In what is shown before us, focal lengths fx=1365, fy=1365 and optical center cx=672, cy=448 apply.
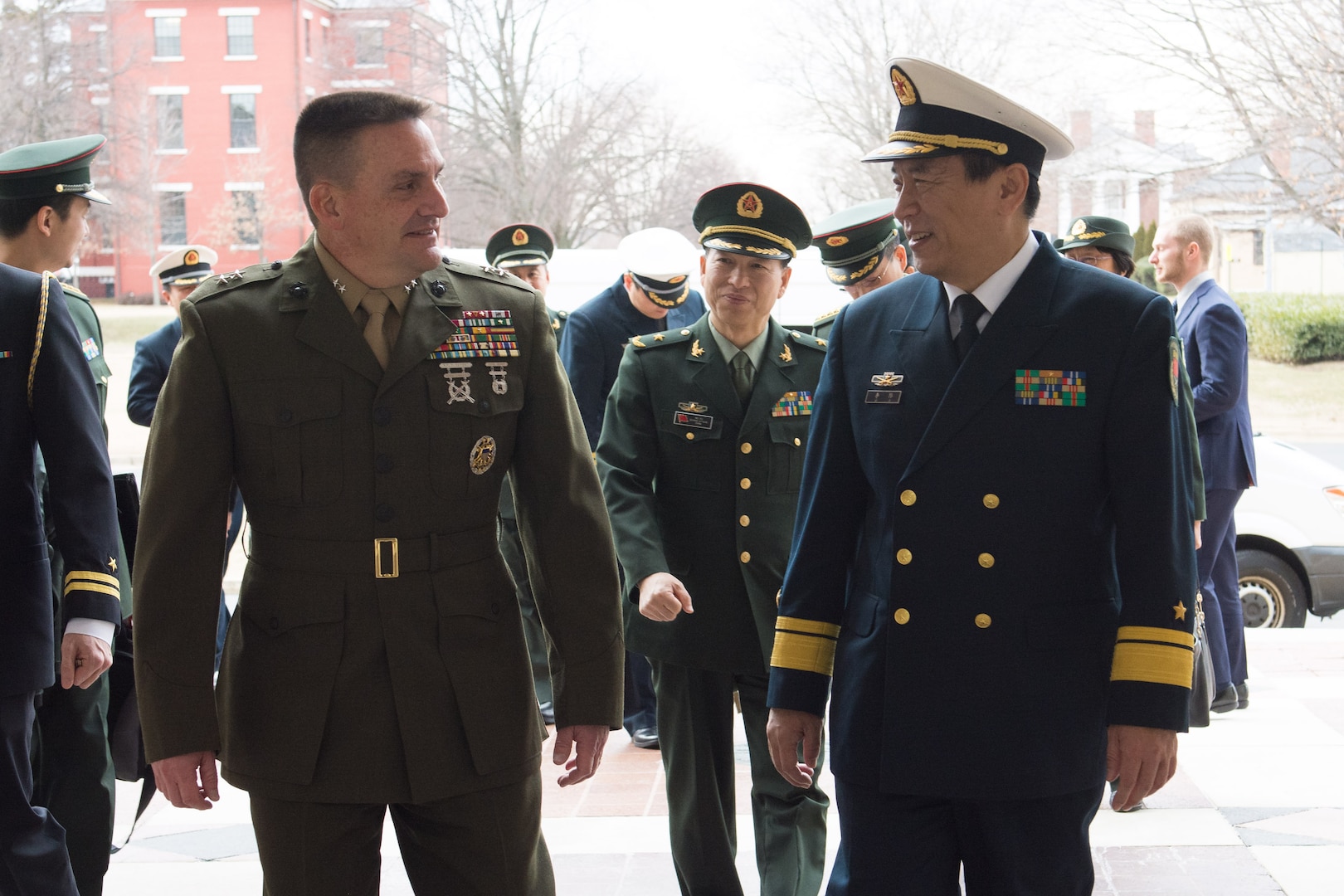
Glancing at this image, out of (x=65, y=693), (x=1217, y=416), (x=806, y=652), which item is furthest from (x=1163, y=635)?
(x=1217, y=416)

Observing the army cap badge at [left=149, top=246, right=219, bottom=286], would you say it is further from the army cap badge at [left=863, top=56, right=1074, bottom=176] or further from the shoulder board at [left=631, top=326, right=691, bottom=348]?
the army cap badge at [left=863, top=56, right=1074, bottom=176]

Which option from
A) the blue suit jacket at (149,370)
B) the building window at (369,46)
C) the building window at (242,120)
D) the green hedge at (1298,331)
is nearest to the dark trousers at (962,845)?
the blue suit jacket at (149,370)

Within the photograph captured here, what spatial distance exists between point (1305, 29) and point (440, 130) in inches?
575

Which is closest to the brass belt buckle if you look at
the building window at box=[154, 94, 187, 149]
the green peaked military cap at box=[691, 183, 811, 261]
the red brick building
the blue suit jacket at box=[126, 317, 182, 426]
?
the green peaked military cap at box=[691, 183, 811, 261]

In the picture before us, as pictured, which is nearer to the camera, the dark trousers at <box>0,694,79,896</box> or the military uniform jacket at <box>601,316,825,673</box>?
the dark trousers at <box>0,694,79,896</box>

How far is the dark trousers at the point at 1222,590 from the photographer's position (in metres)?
5.77

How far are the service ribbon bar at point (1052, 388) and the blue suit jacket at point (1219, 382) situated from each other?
12.1 feet

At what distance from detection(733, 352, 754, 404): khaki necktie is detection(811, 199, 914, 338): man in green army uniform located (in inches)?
28.6

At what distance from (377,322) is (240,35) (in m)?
35.7

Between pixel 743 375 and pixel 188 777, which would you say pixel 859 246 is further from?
pixel 188 777

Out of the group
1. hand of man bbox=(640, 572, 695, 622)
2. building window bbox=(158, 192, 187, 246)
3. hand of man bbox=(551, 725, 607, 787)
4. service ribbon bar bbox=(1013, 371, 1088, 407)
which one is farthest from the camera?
building window bbox=(158, 192, 187, 246)

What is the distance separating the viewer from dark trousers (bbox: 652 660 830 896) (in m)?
3.62

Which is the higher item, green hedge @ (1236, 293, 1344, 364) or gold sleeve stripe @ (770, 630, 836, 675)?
green hedge @ (1236, 293, 1344, 364)

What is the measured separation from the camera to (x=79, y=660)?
121 inches
